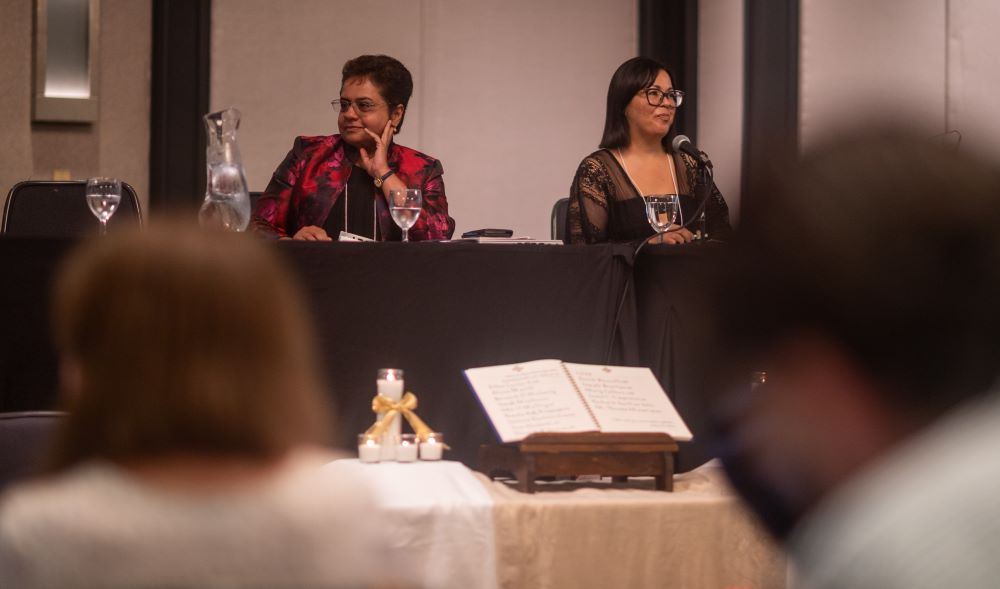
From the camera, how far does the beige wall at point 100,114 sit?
523 centimetres

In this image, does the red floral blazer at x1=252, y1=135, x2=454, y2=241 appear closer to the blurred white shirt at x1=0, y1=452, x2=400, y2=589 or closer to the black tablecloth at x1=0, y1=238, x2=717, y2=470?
the black tablecloth at x1=0, y1=238, x2=717, y2=470

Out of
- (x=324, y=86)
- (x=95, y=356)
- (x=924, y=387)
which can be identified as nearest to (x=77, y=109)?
(x=324, y=86)

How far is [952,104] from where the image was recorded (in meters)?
4.25

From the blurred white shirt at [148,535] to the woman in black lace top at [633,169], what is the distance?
9.88 ft

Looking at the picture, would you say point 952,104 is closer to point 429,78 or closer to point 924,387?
point 429,78

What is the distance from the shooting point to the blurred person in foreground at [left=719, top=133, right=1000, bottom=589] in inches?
23.1

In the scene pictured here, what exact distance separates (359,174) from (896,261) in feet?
10.6

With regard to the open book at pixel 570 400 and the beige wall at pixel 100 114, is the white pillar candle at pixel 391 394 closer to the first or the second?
the open book at pixel 570 400

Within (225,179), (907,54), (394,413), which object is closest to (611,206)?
(907,54)

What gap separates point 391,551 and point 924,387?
1.56 meters

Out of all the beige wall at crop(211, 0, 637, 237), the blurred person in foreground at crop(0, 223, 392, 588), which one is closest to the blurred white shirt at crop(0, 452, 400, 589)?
the blurred person in foreground at crop(0, 223, 392, 588)

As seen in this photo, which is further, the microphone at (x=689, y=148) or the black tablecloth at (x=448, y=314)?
the microphone at (x=689, y=148)

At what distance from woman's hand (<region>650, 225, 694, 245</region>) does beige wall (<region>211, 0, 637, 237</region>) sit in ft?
8.44

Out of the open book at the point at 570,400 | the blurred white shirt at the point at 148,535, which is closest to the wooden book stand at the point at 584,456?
the open book at the point at 570,400
